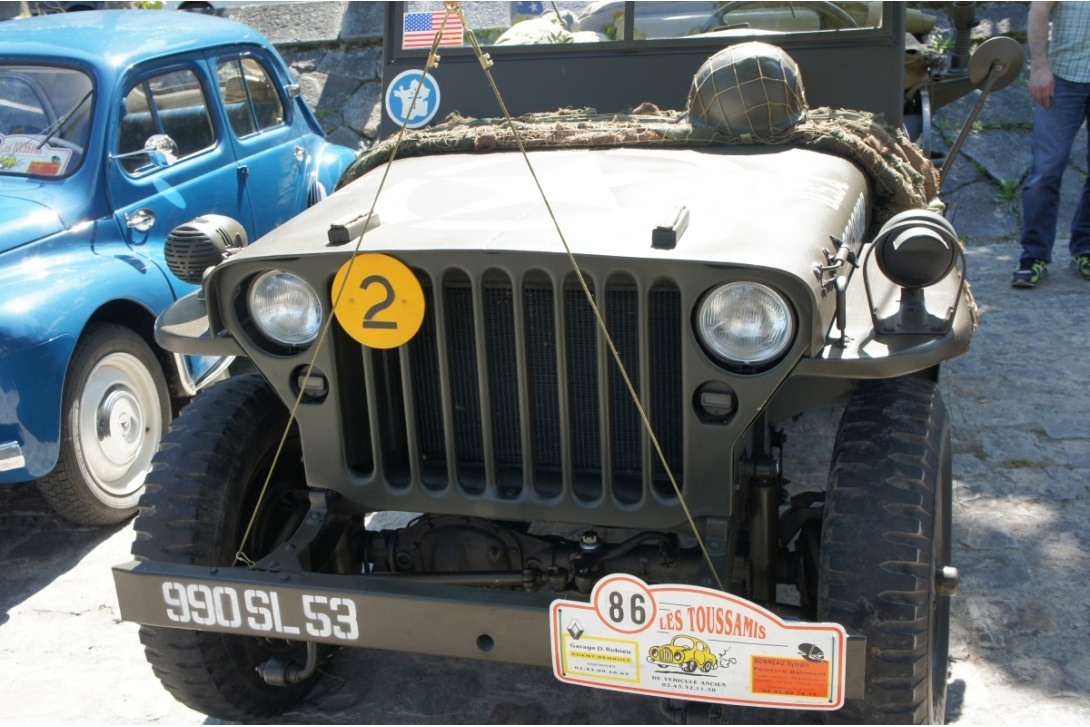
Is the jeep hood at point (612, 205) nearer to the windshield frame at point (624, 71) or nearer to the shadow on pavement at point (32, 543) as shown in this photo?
the windshield frame at point (624, 71)

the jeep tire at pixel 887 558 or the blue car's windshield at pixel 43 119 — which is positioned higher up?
the blue car's windshield at pixel 43 119

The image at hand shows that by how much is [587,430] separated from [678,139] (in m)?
1.09

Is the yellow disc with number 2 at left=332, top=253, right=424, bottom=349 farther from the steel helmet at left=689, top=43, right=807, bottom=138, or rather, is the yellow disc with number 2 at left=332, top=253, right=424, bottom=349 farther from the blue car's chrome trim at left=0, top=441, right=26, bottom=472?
the blue car's chrome trim at left=0, top=441, right=26, bottom=472

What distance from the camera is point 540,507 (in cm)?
235

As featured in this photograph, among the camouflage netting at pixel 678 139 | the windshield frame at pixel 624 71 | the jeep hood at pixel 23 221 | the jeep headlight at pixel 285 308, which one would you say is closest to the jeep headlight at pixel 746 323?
the jeep headlight at pixel 285 308

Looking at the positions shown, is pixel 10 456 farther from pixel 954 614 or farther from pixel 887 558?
pixel 954 614

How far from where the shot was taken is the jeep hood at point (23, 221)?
12.6ft

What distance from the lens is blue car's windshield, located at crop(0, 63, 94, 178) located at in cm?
429

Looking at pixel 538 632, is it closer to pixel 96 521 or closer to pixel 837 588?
pixel 837 588

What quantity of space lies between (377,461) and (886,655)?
1.16m

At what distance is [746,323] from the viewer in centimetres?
209

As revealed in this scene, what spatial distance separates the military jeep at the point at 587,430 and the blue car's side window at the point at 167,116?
2039 millimetres

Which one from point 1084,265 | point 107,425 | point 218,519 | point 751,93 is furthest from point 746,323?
point 1084,265

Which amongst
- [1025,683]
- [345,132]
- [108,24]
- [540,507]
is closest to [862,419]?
[540,507]
